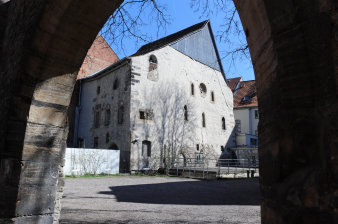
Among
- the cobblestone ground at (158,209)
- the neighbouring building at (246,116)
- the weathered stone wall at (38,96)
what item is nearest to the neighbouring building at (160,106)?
the neighbouring building at (246,116)

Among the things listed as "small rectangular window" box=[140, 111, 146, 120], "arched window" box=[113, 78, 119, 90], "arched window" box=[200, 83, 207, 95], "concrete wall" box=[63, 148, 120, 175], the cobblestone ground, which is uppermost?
"arched window" box=[200, 83, 207, 95]

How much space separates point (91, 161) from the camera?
17016mm

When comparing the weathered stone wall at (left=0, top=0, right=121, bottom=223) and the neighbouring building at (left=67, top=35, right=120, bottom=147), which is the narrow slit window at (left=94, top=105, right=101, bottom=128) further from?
the weathered stone wall at (left=0, top=0, right=121, bottom=223)

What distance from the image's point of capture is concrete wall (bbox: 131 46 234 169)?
18578mm

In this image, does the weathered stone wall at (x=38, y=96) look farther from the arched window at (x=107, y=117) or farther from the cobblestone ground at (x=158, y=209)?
the arched window at (x=107, y=117)

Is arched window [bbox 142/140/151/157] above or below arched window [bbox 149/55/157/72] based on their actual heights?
below

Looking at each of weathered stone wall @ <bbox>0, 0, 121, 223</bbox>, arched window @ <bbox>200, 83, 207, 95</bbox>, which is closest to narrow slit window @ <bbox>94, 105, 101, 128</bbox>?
arched window @ <bbox>200, 83, 207, 95</bbox>

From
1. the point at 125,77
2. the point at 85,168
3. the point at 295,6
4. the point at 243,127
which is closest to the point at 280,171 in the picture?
the point at 295,6

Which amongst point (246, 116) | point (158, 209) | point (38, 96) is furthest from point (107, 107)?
point (38, 96)

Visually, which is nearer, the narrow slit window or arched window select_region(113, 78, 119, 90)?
arched window select_region(113, 78, 119, 90)

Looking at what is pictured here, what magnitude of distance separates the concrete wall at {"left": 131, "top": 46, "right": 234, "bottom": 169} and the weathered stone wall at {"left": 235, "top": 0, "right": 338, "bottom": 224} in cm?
1678

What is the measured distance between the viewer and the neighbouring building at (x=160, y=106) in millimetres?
18359

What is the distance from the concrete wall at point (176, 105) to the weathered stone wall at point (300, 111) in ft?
55.0

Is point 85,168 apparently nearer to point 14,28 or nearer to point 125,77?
point 125,77
